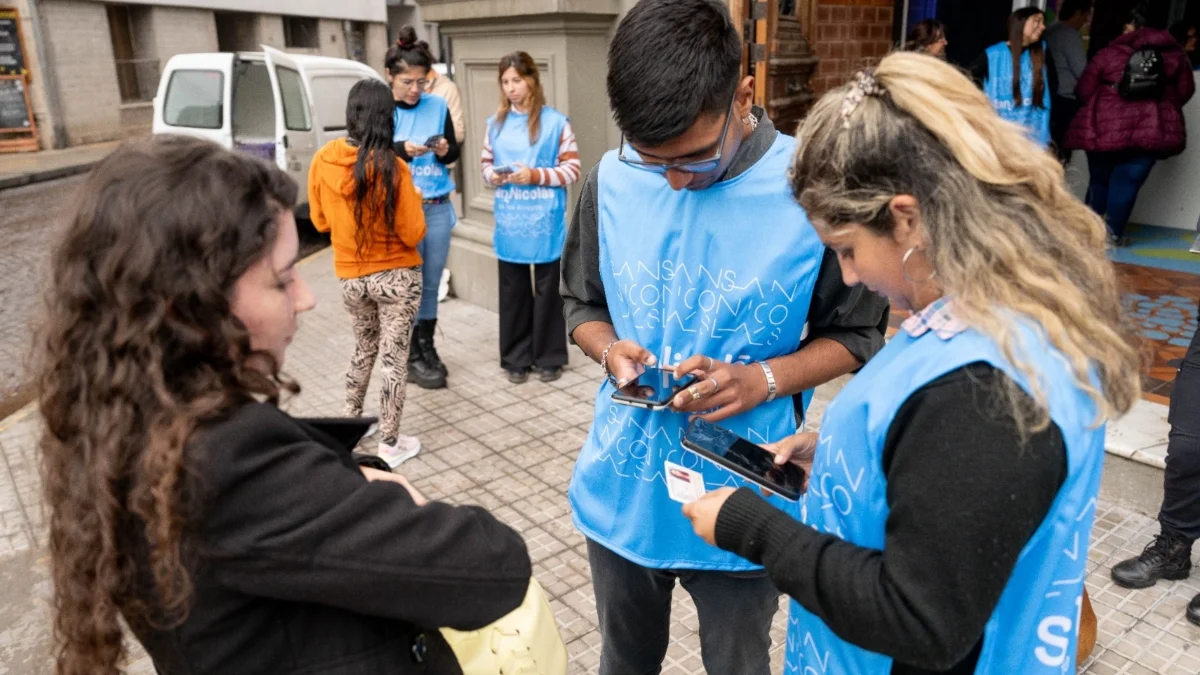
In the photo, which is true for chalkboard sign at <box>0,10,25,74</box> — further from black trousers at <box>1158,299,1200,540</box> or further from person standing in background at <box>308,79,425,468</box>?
black trousers at <box>1158,299,1200,540</box>

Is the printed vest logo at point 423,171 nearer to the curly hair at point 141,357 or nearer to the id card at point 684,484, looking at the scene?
the id card at point 684,484

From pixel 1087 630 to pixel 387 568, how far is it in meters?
2.43

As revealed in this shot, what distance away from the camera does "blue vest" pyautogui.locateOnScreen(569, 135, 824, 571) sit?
72.0 inches

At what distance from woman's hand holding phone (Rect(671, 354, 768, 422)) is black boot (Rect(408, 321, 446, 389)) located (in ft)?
12.3

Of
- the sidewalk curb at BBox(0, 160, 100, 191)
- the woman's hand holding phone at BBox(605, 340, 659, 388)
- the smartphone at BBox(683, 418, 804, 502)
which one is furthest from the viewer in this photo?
the sidewalk curb at BBox(0, 160, 100, 191)

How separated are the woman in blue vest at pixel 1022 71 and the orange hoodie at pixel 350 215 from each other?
4.16m

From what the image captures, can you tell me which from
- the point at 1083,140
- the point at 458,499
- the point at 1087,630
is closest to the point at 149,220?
the point at 1087,630

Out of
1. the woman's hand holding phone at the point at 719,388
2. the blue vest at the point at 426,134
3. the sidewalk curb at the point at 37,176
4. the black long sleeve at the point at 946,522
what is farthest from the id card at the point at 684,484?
the sidewalk curb at the point at 37,176

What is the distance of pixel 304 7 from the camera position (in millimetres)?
24000

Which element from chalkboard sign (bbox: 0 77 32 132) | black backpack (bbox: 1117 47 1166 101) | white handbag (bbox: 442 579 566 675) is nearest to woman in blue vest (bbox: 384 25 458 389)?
white handbag (bbox: 442 579 566 675)

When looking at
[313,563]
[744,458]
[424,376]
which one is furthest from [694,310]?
[424,376]

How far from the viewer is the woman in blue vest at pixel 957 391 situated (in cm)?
112

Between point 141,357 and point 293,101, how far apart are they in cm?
918

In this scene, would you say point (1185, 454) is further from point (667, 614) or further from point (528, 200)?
point (528, 200)
